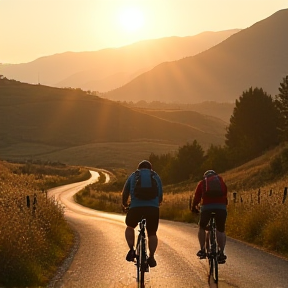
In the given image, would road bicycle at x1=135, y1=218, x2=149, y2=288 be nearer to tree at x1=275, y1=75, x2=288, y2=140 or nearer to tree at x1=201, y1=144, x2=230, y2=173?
tree at x1=275, y1=75, x2=288, y2=140

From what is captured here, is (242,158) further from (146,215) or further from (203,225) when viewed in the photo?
(146,215)

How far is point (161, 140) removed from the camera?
19712 cm

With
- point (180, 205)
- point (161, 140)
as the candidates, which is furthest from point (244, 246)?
point (161, 140)

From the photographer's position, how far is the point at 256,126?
7781 cm

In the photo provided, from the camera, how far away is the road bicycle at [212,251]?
414 inches

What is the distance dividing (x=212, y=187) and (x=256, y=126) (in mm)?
68526

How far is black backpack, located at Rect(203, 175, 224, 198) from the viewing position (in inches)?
425

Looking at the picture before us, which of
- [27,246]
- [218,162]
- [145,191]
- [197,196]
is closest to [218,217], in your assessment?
[197,196]

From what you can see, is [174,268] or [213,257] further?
[174,268]

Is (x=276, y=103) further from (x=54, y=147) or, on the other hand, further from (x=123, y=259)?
(x=54, y=147)

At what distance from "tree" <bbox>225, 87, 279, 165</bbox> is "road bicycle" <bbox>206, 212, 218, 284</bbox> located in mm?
66738

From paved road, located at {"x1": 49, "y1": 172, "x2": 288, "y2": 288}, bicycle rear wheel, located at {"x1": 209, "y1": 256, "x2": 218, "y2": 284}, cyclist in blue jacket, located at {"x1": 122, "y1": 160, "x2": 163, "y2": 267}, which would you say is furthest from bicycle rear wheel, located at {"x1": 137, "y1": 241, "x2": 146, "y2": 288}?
bicycle rear wheel, located at {"x1": 209, "y1": 256, "x2": 218, "y2": 284}

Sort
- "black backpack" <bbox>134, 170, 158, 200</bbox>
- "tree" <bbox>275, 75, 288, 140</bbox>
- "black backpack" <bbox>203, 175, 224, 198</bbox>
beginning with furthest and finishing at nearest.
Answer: "tree" <bbox>275, 75, 288, 140</bbox>
"black backpack" <bbox>203, 175, 224, 198</bbox>
"black backpack" <bbox>134, 170, 158, 200</bbox>

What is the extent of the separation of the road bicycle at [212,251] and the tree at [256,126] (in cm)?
6674
